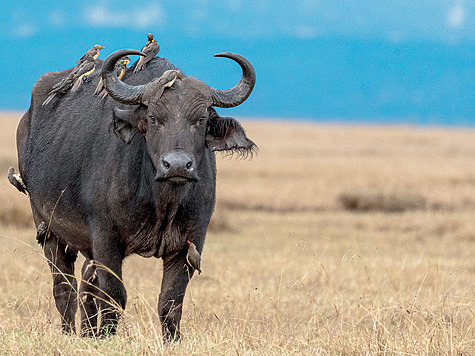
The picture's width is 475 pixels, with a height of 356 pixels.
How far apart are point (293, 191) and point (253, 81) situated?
17.5m

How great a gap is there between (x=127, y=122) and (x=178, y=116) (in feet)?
1.79

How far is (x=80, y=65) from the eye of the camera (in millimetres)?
7668

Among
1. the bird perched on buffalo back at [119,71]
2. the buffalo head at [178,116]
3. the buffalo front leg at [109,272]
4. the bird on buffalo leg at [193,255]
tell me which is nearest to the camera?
the buffalo head at [178,116]

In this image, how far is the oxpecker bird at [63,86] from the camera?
25.4ft

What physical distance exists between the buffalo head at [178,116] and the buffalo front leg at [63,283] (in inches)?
73.6

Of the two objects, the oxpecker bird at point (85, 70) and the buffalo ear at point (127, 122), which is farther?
the oxpecker bird at point (85, 70)

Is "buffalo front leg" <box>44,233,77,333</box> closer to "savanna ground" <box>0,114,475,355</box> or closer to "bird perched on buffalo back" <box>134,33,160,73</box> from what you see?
"savanna ground" <box>0,114,475,355</box>

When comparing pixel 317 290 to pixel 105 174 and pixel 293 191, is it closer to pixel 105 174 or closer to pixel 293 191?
pixel 105 174

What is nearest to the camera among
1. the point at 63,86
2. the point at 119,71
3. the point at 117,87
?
the point at 117,87

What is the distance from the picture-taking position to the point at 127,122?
6215mm

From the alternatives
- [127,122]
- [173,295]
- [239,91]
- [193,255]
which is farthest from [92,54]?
[173,295]

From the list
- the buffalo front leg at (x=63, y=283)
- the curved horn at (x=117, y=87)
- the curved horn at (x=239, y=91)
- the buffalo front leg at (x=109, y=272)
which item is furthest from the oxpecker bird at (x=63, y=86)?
the curved horn at (x=239, y=91)

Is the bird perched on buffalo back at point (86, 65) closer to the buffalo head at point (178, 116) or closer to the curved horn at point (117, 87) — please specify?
the buffalo head at point (178, 116)

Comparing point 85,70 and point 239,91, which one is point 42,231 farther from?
point 239,91
